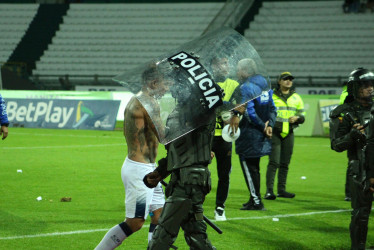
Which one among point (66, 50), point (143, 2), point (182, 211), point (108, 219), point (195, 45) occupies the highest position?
point (143, 2)

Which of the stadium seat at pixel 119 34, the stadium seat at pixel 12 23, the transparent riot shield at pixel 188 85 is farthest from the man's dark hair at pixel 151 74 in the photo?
the stadium seat at pixel 12 23

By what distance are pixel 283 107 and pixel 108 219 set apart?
4.33 m

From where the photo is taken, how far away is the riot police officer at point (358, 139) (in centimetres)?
696

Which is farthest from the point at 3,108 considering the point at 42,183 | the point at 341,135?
the point at 341,135

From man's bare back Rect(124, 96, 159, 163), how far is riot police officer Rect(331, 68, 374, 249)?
6.64 feet

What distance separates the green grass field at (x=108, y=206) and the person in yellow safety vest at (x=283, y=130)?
1.36ft

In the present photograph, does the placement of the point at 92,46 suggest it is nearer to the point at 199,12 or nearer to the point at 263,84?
the point at 199,12

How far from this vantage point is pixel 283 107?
489 inches

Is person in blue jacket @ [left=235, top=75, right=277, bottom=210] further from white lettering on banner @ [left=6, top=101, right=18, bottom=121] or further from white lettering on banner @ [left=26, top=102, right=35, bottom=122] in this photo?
white lettering on banner @ [left=6, top=101, right=18, bottom=121]

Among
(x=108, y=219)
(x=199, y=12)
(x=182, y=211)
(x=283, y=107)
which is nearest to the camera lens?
(x=182, y=211)

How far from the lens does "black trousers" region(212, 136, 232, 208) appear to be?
960cm

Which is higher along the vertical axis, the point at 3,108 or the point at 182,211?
the point at 3,108

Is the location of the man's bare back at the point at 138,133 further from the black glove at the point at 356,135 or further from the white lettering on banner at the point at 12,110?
the white lettering on banner at the point at 12,110

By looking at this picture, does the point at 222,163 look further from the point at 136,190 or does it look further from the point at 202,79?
the point at 202,79
